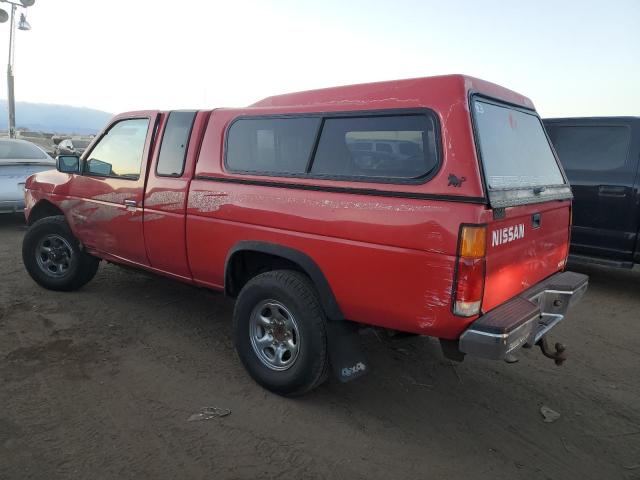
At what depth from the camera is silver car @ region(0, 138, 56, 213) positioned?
25.3 feet

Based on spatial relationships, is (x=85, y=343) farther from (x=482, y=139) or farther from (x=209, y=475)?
(x=482, y=139)

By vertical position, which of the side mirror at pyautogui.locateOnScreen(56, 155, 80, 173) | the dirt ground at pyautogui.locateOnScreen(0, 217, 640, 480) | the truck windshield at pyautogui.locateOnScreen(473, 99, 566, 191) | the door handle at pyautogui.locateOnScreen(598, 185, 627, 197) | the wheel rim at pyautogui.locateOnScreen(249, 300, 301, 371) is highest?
the truck windshield at pyautogui.locateOnScreen(473, 99, 566, 191)

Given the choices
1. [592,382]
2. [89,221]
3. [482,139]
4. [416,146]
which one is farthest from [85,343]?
[592,382]

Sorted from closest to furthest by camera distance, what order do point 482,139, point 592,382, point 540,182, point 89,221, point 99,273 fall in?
point 482,139 → point 540,182 → point 592,382 → point 89,221 → point 99,273

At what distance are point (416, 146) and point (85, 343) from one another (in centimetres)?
294

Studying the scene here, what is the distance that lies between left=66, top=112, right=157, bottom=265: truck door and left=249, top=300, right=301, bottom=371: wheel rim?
139 cm

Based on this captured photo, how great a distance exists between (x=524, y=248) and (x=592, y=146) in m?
3.84

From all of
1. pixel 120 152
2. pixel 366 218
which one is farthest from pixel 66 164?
pixel 366 218

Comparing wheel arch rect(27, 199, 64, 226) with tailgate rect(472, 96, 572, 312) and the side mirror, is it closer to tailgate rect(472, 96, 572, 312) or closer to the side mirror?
the side mirror

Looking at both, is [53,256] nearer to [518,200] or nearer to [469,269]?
[469,269]

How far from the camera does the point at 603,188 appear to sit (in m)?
5.55

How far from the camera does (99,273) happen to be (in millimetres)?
5613

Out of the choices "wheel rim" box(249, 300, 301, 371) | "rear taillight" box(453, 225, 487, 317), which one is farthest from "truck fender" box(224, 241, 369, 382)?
"rear taillight" box(453, 225, 487, 317)

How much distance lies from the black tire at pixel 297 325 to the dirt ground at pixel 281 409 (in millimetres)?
147
